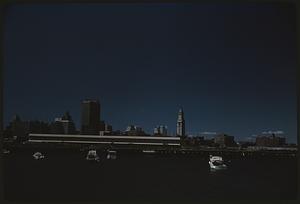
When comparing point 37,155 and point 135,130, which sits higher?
point 135,130

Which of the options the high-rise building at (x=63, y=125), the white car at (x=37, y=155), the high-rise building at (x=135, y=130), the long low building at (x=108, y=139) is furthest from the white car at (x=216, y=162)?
the white car at (x=37, y=155)

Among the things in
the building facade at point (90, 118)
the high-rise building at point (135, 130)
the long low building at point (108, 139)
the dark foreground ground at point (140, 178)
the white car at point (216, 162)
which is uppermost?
the building facade at point (90, 118)

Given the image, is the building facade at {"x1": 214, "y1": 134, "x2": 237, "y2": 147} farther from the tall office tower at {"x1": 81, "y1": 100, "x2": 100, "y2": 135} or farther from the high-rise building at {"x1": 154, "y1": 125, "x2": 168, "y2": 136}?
the tall office tower at {"x1": 81, "y1": 100, "x2": 100, "y2": 135}

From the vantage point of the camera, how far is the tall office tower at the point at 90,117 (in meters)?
4.25

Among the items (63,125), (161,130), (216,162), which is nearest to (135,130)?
(161,130)

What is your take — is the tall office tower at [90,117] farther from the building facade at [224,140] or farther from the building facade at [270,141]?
the building facade at [270,141]

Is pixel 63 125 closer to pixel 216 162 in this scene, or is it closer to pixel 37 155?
pixel 37 155

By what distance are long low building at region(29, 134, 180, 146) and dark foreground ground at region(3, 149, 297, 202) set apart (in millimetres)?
107

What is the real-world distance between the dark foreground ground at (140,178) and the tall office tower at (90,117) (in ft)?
0.67

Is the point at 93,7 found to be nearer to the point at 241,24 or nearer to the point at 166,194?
the point at 241,24

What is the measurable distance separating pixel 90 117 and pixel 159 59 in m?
0.75

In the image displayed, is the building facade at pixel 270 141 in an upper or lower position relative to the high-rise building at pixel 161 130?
lower

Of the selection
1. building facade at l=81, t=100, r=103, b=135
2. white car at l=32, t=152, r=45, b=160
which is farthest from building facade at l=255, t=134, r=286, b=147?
white car at l=32, t=152, r=45, b=160

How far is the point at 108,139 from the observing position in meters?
4.31
